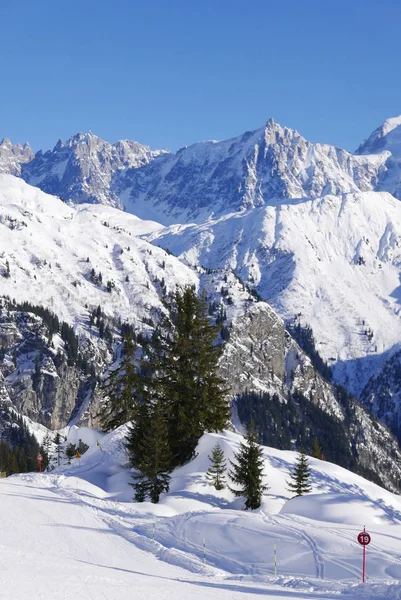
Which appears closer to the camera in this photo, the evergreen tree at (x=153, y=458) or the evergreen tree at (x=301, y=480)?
the evergreen tree at (x=153, y=458)

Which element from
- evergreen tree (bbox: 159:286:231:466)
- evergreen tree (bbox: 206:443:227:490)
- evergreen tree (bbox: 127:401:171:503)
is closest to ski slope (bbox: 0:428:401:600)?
evergreen tree (bbox: 206:443:227:490)

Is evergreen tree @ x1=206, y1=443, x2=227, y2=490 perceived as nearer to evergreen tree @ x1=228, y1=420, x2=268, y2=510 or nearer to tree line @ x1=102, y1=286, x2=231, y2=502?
evergreen tree @ x1=228, y1=420, x2=268, y2=510

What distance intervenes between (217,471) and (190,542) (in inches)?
624

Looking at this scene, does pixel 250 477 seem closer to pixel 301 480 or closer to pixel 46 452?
pixel 301 480

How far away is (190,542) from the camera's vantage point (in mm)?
35844

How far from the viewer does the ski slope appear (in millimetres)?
25609

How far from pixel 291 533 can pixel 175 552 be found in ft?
20.7

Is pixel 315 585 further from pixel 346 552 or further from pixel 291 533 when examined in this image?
pixel 291 533

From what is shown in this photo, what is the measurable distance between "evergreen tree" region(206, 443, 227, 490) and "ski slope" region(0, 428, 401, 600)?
2.30 ft

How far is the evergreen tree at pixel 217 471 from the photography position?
168 ft

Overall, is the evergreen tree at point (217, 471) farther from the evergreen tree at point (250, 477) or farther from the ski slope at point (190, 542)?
the evergreen tree at point (250, 477)

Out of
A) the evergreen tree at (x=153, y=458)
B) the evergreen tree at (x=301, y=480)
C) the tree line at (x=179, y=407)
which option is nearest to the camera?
the evergreen tree at (x=153, y=458)

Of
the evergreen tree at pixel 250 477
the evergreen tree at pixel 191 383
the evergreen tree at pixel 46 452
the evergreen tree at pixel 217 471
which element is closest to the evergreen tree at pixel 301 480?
the evergreen tree at pixel 250 477

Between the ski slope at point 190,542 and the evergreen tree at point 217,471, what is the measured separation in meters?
0.70
